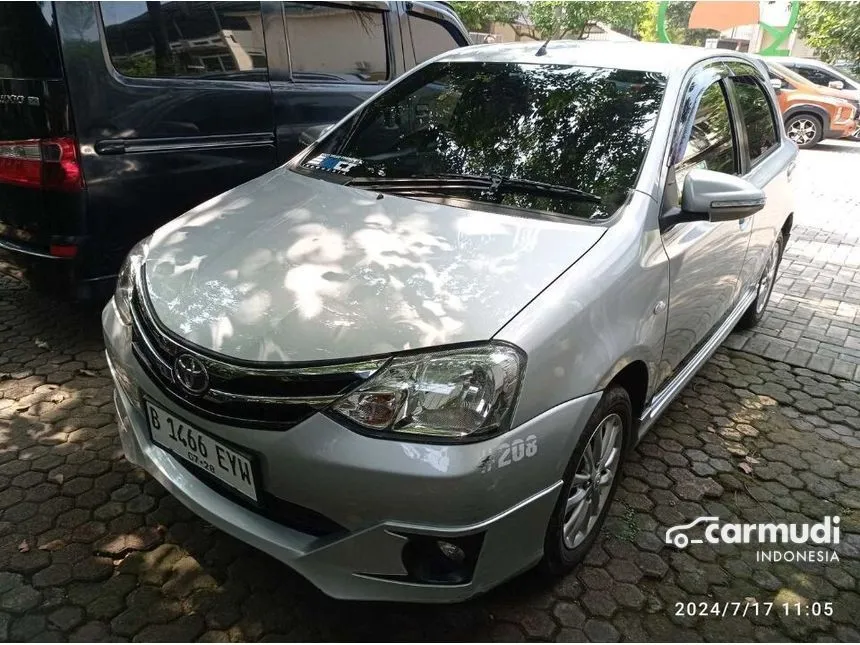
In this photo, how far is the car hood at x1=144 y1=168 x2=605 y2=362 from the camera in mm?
1799

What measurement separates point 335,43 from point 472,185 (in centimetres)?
273

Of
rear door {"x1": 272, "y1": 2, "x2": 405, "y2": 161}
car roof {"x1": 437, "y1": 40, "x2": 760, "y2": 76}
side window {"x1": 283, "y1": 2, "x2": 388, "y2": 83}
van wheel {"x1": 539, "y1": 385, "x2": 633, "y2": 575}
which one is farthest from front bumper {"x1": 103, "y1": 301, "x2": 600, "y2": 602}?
side window {"x1": 283, "y1": 2, "x2": 388, "y2": 83}

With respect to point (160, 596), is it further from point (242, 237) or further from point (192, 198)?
point (192, 198)

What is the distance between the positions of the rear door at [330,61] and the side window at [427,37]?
0.21m

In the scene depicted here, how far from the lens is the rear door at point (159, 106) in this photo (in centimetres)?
318

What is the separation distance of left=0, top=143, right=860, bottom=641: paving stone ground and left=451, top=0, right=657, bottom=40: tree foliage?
61.8ft

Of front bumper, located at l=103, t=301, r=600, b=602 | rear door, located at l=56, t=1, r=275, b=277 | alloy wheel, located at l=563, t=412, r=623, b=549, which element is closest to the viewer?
front bumper, located at l=103, t=301, r=600, b=602

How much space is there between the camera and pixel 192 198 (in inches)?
148

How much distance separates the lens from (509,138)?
2.67 meters

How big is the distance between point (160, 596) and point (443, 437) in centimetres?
116

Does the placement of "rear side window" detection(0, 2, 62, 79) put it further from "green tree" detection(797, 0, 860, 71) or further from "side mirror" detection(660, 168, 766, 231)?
"green tree" detection(797, 0, 860, 71)

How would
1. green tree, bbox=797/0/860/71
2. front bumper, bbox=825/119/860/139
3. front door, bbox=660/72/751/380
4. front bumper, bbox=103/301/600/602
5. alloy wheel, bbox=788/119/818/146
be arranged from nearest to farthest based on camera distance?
front bumper, bbox=103/301/600/602 → front door, bbox=660/72/751/380 → front bumper, bbox=825/119/860/139 → alloy wheel, bbox=788/119/818/146 → green tree, bbox=797/0/860/71

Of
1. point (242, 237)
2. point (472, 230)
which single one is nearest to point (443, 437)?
point (472, 230)

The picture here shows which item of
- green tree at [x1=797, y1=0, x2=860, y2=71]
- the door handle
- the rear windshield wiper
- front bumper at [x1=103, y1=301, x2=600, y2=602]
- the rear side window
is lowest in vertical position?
front bumper at [x1=103, y1=301, x2=600, y2=602]
